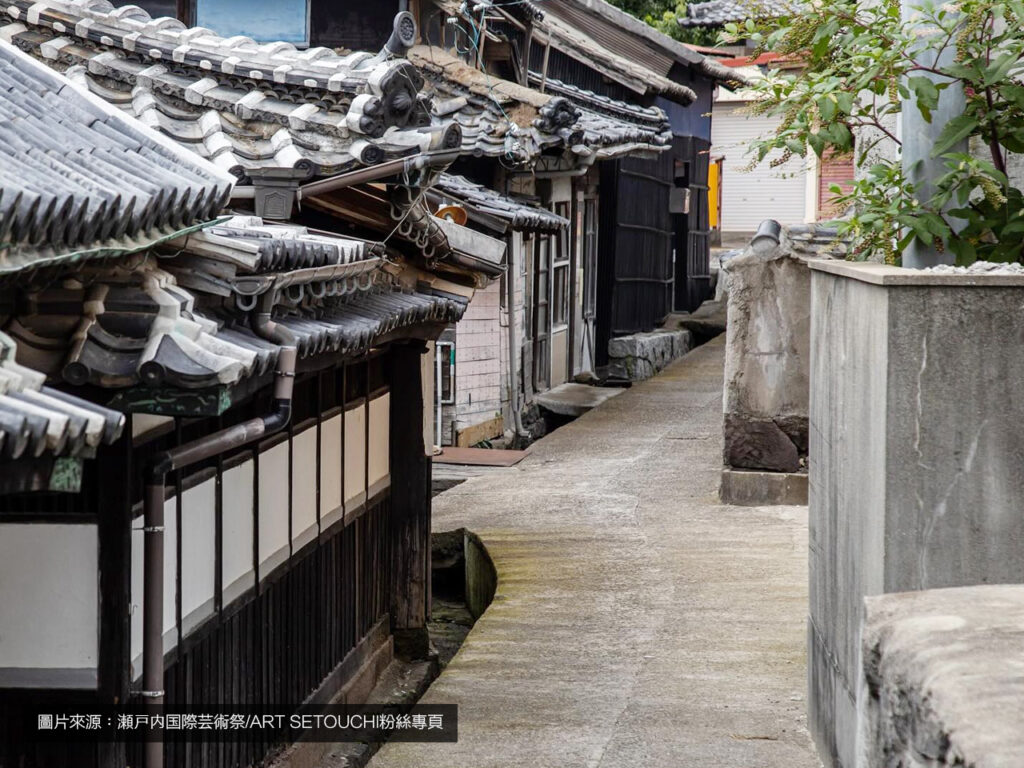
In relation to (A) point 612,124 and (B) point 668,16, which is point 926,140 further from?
(B) point 668,16

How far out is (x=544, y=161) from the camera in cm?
1750

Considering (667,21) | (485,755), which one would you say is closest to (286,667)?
(485,755)

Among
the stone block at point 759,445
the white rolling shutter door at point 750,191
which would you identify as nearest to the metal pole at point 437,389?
the stone block at point 759,445

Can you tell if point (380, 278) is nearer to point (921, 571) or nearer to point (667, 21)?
point (921, 571)

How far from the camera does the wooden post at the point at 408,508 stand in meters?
10.8

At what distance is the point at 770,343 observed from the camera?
44.0 feet

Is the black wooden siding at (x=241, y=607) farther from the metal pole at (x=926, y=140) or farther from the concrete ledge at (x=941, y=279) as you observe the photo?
the metal pole at (x=926, y=140)

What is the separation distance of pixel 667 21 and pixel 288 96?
26.0 metres

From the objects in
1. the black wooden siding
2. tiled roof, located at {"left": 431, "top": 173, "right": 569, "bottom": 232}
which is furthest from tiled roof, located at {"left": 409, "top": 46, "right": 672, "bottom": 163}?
the black wooden siding

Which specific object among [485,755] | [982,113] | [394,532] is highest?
[982,113]

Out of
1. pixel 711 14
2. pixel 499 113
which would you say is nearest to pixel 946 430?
pixel 499 113

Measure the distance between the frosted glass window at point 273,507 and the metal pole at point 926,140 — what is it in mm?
3805

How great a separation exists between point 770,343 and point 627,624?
4263 millimetres

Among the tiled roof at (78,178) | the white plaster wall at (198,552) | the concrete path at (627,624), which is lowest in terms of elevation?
the concrete path at (627,624)
